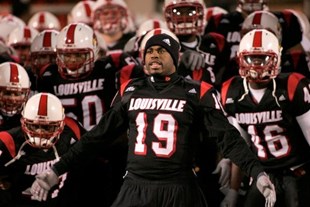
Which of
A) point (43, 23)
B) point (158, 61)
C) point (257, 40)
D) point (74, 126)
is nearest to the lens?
point (158, 61)

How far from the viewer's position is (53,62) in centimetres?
626

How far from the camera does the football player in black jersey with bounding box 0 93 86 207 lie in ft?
16.9

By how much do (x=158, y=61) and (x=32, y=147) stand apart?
1000 mm

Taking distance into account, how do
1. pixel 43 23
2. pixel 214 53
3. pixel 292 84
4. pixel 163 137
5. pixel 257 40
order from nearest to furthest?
pixel 163 137 < pixel 292 84 < pixel 257 40 < pixel 214 53 < pixel 43 23

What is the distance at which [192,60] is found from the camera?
5.67 m

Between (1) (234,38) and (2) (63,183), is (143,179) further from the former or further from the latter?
(1) (234,38)

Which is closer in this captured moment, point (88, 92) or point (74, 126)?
point (74, 126)

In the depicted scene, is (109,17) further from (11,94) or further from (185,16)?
(11,94)

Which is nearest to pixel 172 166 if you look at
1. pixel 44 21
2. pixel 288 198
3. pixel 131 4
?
pixel 288 198

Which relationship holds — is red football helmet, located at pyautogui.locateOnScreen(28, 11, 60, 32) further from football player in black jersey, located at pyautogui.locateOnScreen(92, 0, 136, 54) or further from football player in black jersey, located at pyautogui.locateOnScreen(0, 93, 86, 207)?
football player in black jersey, located at pyautogui.locateOnScreen(0, 93, 86, 207)

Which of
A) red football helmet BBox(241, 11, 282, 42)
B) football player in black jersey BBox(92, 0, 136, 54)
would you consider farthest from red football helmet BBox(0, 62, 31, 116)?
football player in black jersey BBox(92, 0, 136, 54)

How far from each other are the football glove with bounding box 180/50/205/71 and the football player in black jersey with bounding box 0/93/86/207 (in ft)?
2.90

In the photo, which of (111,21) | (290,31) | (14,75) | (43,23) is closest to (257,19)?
(290,31)

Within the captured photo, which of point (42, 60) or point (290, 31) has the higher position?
point (290, 31)
